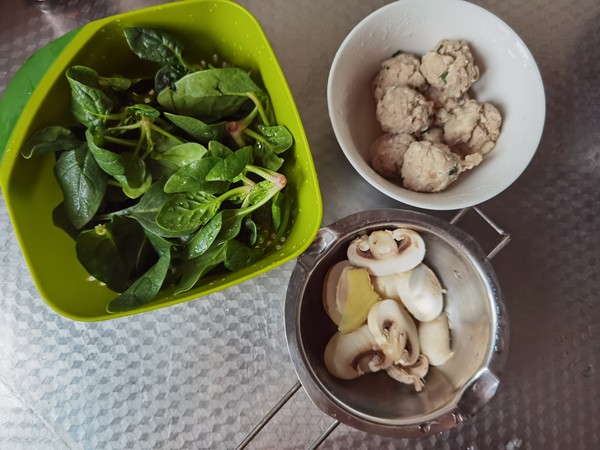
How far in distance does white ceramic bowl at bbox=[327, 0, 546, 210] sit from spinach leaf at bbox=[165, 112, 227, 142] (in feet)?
0.42

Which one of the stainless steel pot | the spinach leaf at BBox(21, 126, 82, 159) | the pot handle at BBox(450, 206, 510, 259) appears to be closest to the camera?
the spinach leaf at BBox(21, 126, 82, 159)

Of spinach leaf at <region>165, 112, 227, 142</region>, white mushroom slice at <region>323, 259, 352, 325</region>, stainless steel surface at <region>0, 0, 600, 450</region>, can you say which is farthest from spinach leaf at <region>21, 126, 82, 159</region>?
white mushroom slice at <region>323, 259, 352, 325</region>

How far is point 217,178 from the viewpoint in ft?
1.80

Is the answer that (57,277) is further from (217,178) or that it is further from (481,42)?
(481,42)

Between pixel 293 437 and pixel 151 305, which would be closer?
pixel 151 305

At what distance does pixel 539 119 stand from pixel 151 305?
0.49m

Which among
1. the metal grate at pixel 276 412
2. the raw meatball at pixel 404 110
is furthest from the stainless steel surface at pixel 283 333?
the raw meatball at pixel 404 110

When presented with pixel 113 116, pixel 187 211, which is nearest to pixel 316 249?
pixel 187 211

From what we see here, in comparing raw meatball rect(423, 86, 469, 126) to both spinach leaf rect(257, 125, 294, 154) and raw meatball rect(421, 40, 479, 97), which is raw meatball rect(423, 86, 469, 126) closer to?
raw meatball rect(421, 40, 479, 97)

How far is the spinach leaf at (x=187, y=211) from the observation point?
1.82ft

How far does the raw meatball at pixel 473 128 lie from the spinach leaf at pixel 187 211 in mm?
301

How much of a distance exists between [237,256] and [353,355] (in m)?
0.20

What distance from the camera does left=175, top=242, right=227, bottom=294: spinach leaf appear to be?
22.0 inches

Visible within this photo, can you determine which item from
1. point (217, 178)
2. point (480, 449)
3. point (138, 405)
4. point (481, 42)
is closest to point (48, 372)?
point (138, 405)
